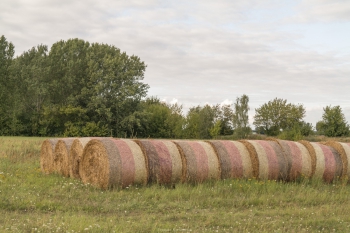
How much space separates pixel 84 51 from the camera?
175 ft

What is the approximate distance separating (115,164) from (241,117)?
4980 cm

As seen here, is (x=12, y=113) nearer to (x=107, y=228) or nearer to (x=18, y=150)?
(x=18, y=150)

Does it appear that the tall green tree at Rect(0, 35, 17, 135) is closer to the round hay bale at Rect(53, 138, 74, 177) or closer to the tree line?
the tree line

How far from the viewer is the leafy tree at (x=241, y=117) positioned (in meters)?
57.7

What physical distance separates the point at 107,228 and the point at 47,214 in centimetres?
167

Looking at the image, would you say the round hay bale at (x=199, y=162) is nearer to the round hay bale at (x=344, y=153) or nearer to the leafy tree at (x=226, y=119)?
the round hay bale at (x=344, y=153)

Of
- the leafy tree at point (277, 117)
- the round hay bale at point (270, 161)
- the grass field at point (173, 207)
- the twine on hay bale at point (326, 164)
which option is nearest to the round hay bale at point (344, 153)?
the twine on hay bale at point (326, 164)

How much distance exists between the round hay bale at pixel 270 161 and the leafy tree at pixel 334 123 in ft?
166

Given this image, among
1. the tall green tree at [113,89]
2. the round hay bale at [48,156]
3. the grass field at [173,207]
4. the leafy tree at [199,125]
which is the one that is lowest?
the grass field at [173,207]

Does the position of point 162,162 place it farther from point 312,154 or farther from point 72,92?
point 72,92

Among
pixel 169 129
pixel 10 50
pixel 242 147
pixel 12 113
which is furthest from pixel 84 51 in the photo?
pixel 242 147

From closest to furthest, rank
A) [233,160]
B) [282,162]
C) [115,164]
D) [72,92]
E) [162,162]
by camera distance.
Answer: [115,164] < [162,162] < [233,160] < [282,162] < [72,92]

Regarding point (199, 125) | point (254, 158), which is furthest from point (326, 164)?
point (199, 125)

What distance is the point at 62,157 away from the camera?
12.9 metres
